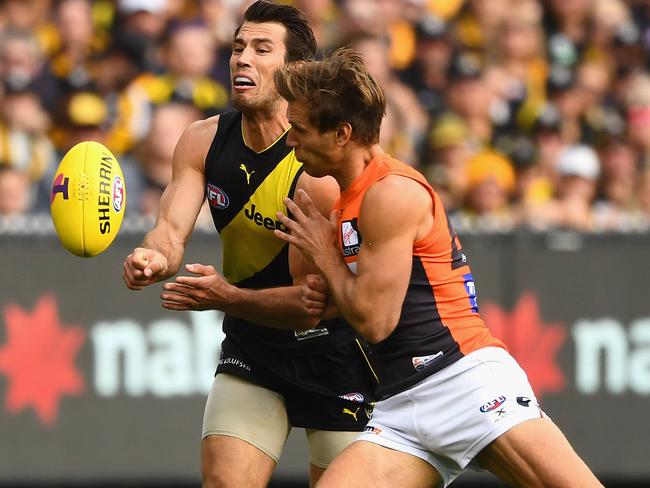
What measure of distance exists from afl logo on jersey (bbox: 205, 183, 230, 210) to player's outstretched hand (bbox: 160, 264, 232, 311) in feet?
1.87

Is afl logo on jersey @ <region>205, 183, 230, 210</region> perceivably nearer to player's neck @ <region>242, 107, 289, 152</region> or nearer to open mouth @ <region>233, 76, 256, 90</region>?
player's neck @ <region>242, 107, 289, 152</region>

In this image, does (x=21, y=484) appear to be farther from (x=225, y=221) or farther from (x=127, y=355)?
(x=225, y=221)

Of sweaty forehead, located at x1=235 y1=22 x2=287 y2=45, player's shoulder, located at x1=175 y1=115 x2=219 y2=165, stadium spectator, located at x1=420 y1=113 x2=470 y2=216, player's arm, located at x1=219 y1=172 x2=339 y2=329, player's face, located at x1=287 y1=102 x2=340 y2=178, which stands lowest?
stadium spectator, located at x1=420 y1=113 x2=470 y2=216

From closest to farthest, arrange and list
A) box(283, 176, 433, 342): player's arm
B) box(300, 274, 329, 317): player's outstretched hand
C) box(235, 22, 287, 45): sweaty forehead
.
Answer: box(283, 176, 433, 342): player's arm
box(300, 274, 329, 317): player's outstretched hand
box(235, 22, 287, 45): sweaty forehead

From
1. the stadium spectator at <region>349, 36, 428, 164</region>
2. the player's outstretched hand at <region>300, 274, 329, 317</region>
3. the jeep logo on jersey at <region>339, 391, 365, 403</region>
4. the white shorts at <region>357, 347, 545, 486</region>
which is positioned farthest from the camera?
the stadium spectator at <region>349, 36, 428, 164</region>

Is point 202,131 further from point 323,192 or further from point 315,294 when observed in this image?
point 315,294

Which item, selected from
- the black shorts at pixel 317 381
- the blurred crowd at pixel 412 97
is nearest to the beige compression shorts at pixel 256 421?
the black shorts at pixel 317 381

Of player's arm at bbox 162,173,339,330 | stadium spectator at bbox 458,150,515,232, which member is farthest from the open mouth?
stadium spectator at bbox 458,150,515,232

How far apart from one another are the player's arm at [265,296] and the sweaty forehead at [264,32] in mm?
690

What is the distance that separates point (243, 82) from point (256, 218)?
2.11 feet

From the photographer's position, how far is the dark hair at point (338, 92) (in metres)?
5.33

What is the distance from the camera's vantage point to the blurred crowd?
9.82m

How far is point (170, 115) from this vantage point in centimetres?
972

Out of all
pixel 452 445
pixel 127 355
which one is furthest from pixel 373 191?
pixel 127 355
